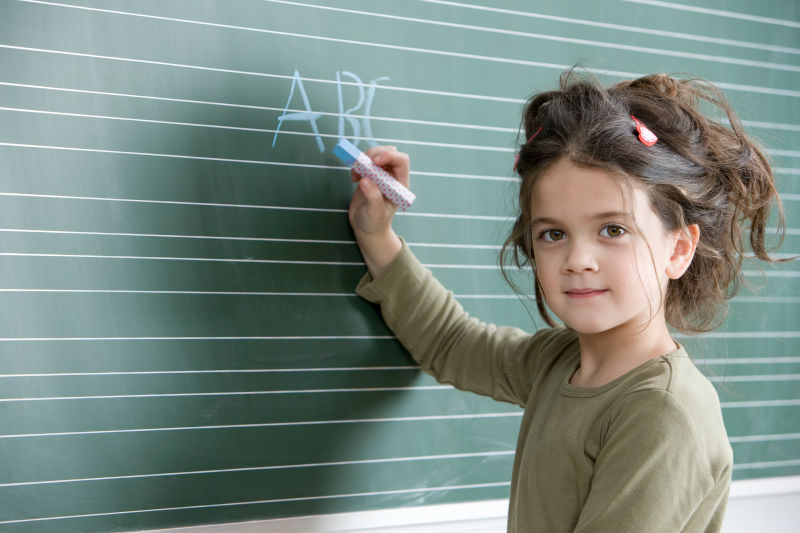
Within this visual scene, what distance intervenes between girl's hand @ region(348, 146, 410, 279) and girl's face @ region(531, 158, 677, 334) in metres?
0.21

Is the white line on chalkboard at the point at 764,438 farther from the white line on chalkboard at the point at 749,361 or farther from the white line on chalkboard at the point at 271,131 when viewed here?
the white line on chalkboard at the point at 271,131

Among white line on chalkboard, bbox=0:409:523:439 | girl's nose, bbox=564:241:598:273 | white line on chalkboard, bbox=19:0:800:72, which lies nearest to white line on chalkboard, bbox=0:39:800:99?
white line on chalkboard, bbox=19:0:800:72

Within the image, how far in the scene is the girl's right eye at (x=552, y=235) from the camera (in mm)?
751

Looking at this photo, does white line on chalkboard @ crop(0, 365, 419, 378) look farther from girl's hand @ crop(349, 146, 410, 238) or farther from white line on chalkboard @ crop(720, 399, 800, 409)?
white line on chalkboard @ crop(720, 399, 800, 409)

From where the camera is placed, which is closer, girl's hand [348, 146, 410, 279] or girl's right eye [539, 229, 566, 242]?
girl's right eye [539, 229, 566, 242]

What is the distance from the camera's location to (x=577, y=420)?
744 millimetres

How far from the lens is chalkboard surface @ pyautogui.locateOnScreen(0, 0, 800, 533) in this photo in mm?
778

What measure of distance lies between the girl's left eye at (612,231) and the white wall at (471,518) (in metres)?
0.48

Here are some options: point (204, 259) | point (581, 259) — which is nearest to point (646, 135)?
point (581, 259)

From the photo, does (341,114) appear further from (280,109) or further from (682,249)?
(682,249)

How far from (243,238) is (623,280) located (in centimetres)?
46

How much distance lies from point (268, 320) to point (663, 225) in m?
0.49

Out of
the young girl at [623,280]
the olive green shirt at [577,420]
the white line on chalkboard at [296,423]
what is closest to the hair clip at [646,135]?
the young girl at [623,280]

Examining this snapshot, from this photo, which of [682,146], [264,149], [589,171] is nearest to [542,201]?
[589,171]
